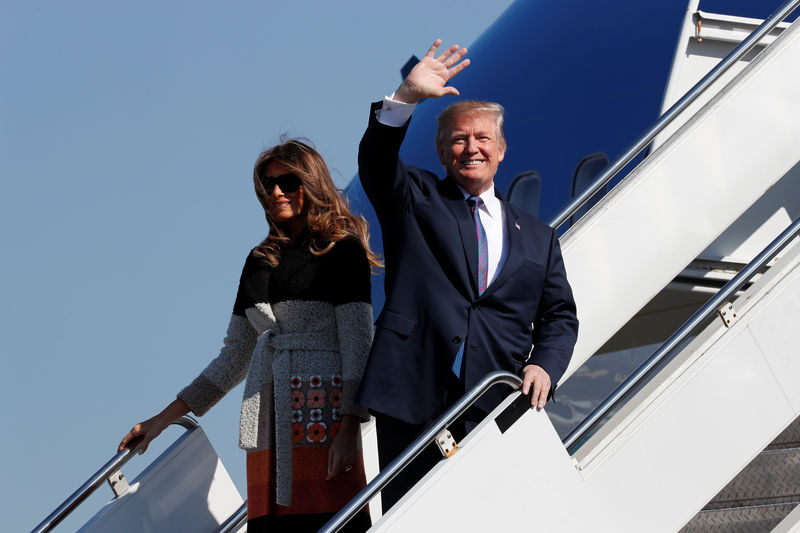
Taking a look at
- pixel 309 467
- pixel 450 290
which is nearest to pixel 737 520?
pixel 450 290

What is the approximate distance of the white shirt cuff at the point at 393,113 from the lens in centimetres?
280

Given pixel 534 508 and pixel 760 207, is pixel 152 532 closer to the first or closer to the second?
pixel 534 508

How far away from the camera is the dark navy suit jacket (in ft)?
9.62

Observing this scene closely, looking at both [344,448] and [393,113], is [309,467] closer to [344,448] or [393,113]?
[344,448]

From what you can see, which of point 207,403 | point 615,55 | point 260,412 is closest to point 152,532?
point 207,403

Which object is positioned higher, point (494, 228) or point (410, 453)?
point (494, 228)

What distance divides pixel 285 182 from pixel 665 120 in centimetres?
197

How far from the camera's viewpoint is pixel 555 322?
3152 mm

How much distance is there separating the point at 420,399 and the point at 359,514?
41 centimetres

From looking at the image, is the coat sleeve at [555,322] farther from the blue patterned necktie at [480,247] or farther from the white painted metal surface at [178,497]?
the white painted metal surface at [178,497]

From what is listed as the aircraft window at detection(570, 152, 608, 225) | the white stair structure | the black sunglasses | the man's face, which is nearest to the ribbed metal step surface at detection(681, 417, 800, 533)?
the white stair structure

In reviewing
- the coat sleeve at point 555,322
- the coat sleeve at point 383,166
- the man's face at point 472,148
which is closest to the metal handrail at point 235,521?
the coat sleeve at point 555,322

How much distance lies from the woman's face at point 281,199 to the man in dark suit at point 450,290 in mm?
288

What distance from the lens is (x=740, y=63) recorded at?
5590mm
